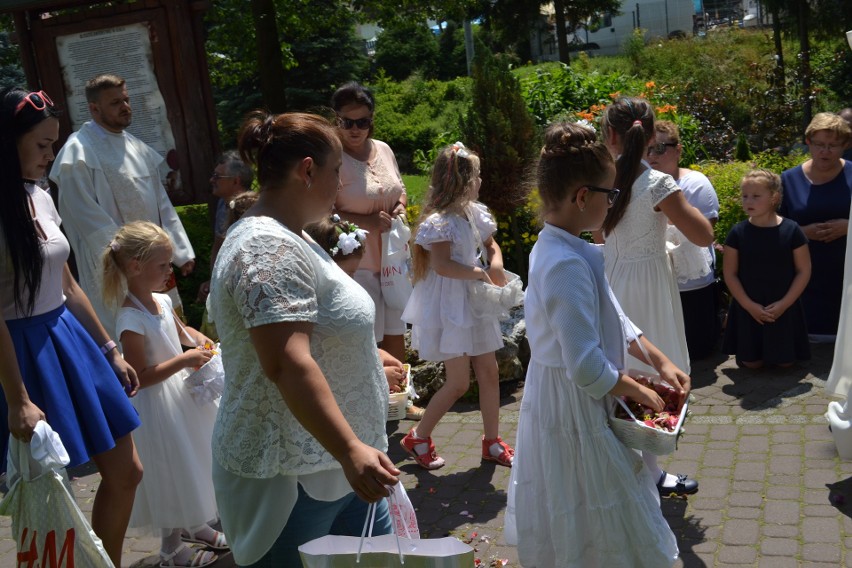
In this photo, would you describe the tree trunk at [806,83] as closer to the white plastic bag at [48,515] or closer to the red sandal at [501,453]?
the red sandal at [501,453]

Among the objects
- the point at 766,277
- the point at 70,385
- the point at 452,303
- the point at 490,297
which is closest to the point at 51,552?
the point at 70,385

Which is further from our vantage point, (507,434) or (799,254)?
(799,254)

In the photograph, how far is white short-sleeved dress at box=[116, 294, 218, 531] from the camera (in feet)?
14.4

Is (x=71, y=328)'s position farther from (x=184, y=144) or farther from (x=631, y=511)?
(x=184, y=144)

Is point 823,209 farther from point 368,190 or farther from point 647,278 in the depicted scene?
point 368,190

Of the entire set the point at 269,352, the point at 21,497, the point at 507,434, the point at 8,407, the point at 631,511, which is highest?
the point at 269,352

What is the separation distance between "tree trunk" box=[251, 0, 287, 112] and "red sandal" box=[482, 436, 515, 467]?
23.2 feet

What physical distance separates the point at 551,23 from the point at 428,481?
38.6 metres

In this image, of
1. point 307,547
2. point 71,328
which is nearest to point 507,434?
point 71,328

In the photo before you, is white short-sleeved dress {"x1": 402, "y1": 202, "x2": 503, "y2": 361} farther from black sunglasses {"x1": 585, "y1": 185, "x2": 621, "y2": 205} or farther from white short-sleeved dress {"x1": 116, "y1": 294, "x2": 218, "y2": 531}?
black sunglasses {"x1": 585, "y1": 185, "x2": 621, "y2": 205}

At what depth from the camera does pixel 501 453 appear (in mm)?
5461

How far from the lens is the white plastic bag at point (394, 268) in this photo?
6.14 m

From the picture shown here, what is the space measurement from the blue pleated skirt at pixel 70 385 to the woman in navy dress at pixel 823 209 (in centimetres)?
531

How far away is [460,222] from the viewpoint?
536cm
